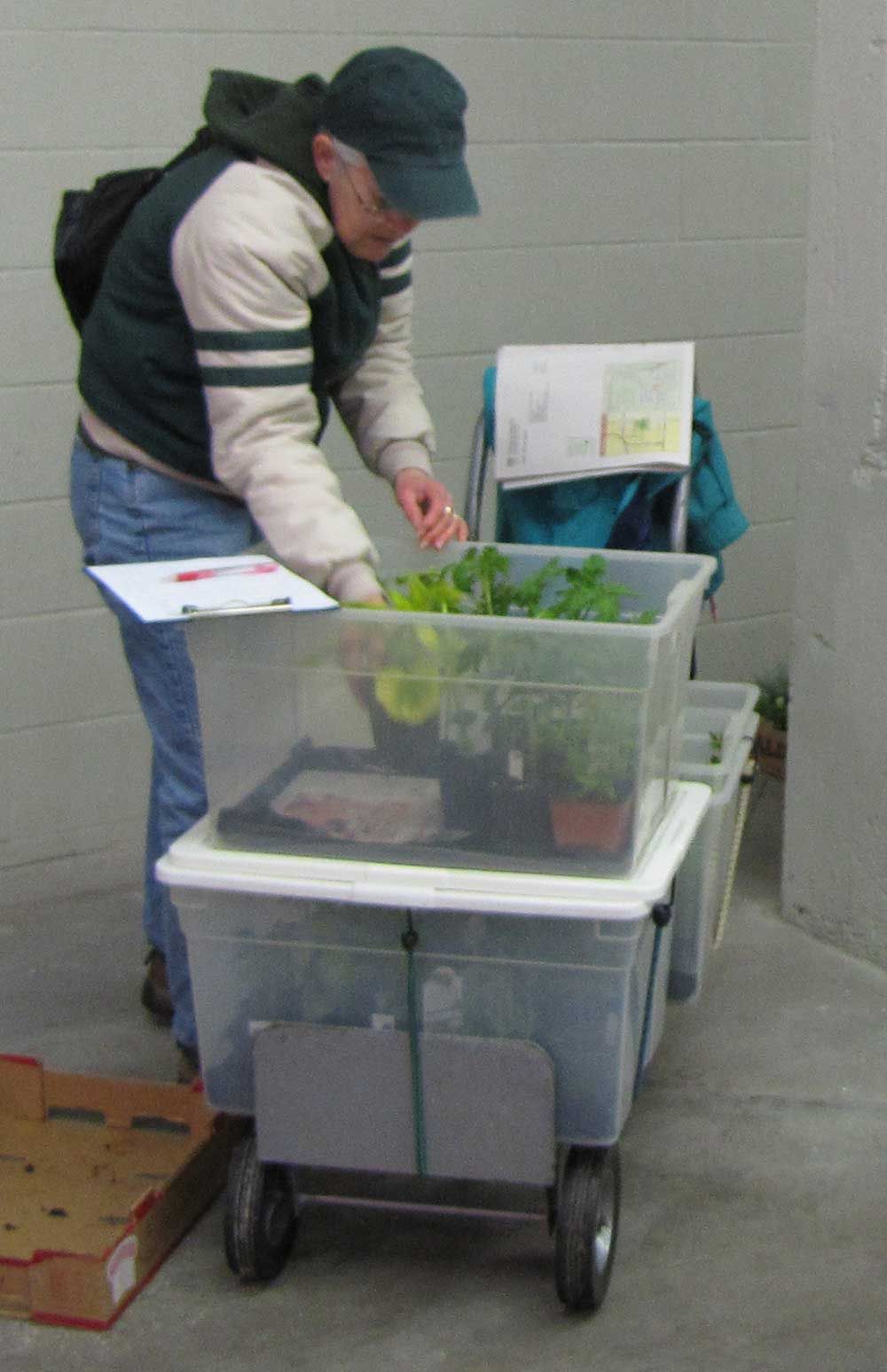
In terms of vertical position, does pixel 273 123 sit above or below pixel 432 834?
above

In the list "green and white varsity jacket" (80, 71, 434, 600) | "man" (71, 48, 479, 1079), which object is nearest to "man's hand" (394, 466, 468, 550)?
"man" (71, 48, 479, 1079)

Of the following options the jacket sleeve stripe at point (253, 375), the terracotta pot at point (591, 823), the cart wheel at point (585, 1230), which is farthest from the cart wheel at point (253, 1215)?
the jacket sleeve stripe at point (253, 375)

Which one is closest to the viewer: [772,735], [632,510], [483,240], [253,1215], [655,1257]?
[253,1215]

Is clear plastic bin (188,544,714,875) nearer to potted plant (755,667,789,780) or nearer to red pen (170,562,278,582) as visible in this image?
red pen (170,562,278,582)

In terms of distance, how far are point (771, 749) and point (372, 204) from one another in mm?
2279

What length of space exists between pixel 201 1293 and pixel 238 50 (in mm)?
2514

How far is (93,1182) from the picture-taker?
9.02 ft

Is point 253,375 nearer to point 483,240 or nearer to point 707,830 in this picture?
point 707,830

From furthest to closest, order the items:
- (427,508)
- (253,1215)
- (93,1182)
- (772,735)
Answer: (772,735), (427,508), (93,1182), (253,1215)

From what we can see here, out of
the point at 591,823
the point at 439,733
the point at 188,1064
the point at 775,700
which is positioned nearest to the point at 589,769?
the point at 591,823

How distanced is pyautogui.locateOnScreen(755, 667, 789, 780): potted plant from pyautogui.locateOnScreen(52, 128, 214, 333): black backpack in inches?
84.5

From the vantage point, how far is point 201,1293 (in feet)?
8.36

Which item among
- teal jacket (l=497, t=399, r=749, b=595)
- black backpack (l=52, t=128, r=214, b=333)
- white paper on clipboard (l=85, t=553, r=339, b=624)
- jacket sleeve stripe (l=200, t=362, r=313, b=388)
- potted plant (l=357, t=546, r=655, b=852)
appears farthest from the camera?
teal jacket (l=497, t=399, r=749, b=595)

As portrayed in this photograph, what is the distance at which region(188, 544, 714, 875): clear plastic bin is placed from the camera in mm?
2264
